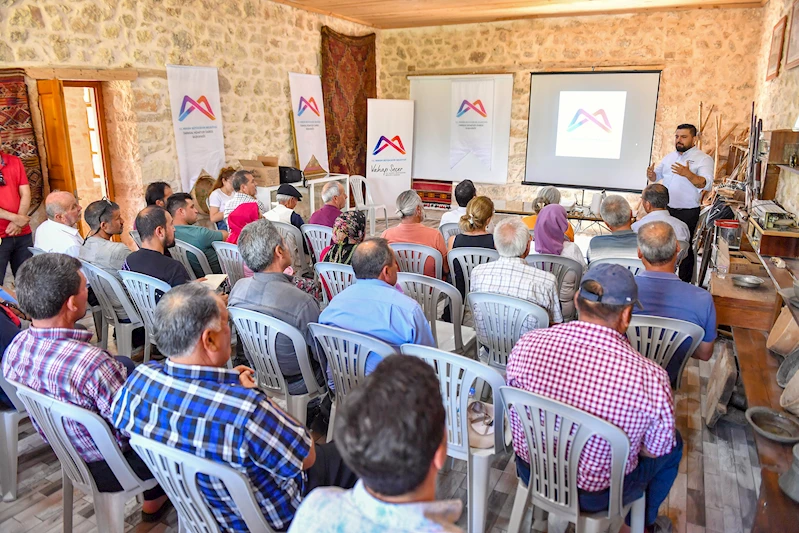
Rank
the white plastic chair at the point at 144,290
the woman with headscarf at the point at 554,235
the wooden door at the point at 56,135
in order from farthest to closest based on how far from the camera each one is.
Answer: the wooden door at the point at 56,135
the woman with headscarf at the point at 554,235
the white plastic chair at the point at 144,290

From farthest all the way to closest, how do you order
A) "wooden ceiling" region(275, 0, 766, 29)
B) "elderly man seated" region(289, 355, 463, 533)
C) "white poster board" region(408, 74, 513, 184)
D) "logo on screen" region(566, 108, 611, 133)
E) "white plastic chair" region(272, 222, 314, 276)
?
"white poster board" region(408, 74, 513, 184)
"logo on screen" region(566, 108, 611, 133)
"wooden ceiling" region(275, 0, 766, 29)
"white plastic chair" region(272, 222, 314, 276)
"elderly man seated" region(289, 355, 463, 533)

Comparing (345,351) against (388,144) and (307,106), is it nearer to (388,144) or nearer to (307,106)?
(307,106)

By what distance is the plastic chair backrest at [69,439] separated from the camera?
155 cm

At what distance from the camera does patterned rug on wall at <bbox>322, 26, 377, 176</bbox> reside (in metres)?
7.62

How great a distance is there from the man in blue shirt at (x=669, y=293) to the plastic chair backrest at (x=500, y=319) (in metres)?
0.49

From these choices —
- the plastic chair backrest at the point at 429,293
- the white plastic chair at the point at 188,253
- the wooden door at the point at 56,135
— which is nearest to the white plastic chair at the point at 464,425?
the plastic chair backrest at the point at 429,293

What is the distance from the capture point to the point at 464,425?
6.19 feet

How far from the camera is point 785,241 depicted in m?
3.41

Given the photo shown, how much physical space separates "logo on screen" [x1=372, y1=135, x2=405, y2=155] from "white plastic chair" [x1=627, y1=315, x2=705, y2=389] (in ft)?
21.4

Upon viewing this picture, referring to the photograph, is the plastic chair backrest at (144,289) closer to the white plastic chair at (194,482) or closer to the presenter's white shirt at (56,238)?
the presenter's white shirt at (56,238)

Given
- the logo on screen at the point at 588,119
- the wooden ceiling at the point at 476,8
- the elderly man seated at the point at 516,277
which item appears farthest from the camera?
the logo on screen at the point at 588,119

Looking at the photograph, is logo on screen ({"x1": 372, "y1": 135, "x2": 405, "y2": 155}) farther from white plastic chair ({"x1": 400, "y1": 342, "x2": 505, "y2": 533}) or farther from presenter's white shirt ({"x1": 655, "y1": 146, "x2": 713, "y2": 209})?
white plastic chair ({"x1": 400, "y1": 342, "x2": 505, "y2": 533})

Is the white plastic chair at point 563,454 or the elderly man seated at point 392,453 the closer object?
the elderly man seated at point 392,453

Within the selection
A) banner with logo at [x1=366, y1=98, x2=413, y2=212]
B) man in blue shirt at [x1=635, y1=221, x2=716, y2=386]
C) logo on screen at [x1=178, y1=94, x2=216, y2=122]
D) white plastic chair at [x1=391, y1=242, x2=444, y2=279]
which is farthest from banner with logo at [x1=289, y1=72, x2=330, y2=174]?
man in blue shirt at [x1=635, y1=221, x2=716, y2=386]
